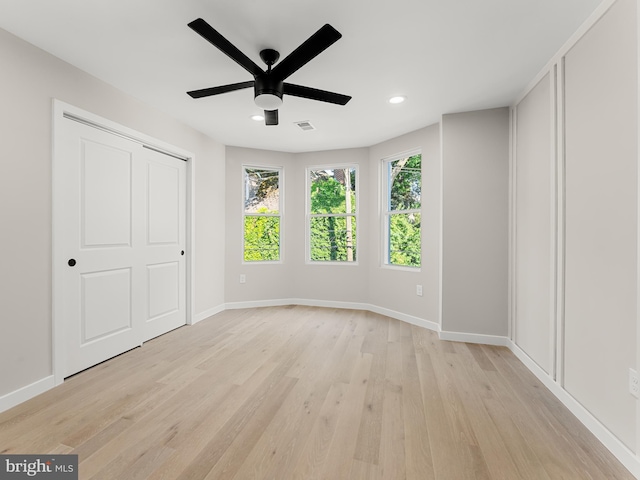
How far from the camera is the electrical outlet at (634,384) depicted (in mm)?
1503

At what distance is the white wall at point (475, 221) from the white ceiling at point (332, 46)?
29cm

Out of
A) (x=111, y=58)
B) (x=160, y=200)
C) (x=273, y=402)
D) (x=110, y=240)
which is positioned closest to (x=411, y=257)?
(x=273, y=402)

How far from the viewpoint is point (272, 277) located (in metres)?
5.00

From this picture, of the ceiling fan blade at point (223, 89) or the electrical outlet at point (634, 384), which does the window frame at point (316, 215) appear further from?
the electrical outlet at point (634, 384)

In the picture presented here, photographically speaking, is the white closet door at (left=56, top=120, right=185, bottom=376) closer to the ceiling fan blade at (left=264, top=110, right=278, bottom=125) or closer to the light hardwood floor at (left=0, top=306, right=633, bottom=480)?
the light hardwood floor at (left=0, top=306, right=633, bottom=480)

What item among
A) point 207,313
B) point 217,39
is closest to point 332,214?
point 207,313

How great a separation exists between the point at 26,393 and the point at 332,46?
3193 millimetres

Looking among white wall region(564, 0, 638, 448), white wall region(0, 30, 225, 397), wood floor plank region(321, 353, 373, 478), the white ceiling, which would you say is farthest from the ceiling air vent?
wood floor plank region(321, 353, 373, 478)

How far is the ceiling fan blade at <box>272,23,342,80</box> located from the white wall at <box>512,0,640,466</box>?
1527 mm

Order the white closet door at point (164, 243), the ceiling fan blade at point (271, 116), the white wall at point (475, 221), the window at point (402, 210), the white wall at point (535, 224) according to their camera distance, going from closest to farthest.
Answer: the white wall at point (535, 224)
the ceiling fan blade at point (271, 116)
the white wall at point (475, 221)
the white closet door at point (164, 243)
the window at point (402, 210)

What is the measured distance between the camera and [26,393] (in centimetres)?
213

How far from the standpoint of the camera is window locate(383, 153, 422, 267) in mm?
4141

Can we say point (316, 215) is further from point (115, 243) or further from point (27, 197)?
point (27, 197)

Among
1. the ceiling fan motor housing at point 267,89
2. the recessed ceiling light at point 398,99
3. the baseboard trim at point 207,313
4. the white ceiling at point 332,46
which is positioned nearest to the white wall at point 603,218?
the white ceiling at point 332,46
